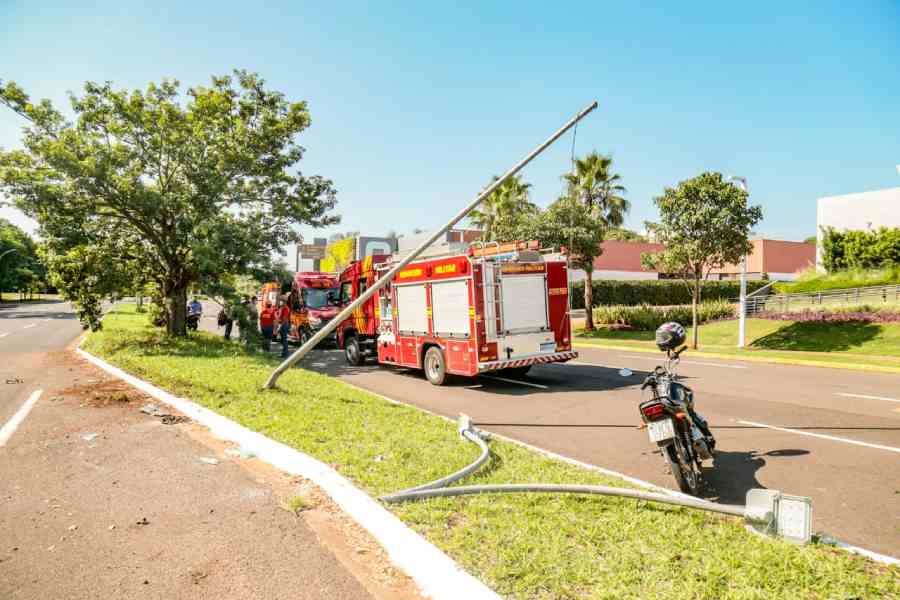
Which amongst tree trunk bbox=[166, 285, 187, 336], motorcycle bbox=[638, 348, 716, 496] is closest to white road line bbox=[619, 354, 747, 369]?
motorcycle bbox=[638, 348, 716, 496]

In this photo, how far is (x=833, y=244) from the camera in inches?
1241

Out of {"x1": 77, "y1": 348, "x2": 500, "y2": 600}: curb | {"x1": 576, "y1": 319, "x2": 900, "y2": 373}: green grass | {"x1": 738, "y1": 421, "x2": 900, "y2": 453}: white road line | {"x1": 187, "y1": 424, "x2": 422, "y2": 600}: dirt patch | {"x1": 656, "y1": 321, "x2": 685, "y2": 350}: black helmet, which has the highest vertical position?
{"x1": 656, "y1": 321, "x2": 685, "y2": 350}: black helmet

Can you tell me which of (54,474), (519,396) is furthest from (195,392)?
(519,396)

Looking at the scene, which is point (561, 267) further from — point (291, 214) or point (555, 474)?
point (291, 214)

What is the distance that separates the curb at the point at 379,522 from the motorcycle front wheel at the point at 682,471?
2.50 metres

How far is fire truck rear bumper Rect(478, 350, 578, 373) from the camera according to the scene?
1150 centimetres

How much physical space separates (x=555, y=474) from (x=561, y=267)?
777 centimetres

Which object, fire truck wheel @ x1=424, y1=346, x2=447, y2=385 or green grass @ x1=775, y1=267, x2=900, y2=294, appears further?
green grass @ x1=775, y1=267, x2=900, y2=294

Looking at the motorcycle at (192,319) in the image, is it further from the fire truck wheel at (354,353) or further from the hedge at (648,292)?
the hedge at (648,292)

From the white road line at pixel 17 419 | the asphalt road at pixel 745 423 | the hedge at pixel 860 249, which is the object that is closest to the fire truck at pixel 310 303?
the asphalt road at pixel 745 423

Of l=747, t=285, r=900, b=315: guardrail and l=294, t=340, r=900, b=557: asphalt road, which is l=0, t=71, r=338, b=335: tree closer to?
l=294, t=340, r=900, b=557: asphalt road

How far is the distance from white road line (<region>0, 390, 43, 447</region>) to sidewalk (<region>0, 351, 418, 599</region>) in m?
0.17

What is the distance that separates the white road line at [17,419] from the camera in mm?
7570

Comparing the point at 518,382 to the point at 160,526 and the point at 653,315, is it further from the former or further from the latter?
the point at 653,315
